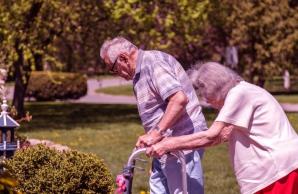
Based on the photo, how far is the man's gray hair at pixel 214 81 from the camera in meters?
4.88

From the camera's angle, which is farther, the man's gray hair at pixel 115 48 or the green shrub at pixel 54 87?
the green shrub at pixel 54 87

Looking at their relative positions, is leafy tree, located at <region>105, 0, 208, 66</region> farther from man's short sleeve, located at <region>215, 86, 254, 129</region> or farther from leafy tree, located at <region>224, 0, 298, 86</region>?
man's short sleeve, located at <region>215, 86, 254, 129</region>

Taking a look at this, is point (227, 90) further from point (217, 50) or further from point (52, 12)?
point (217, 50)

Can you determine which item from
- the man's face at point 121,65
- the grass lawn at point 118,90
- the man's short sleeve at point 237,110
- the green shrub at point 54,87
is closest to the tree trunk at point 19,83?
the green shrub at point 54,87

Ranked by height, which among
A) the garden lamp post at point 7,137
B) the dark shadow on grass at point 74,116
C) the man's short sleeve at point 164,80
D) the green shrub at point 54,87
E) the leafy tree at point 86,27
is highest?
the man's short sleeve at point 164,80

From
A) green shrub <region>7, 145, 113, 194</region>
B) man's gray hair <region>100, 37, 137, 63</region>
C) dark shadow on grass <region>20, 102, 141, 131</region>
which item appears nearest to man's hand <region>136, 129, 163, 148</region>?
man's gray hair <region>100, 37, 137, 63</region>

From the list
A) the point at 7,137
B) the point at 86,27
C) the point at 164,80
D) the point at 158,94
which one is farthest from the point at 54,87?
the point at 164,80

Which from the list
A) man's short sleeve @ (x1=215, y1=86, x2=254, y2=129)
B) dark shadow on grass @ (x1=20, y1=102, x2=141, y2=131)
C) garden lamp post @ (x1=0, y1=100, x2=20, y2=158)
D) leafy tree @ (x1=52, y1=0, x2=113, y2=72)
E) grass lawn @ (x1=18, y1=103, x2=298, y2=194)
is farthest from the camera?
leafy tree @ (x1=52, y1=0, x2=113, y2=72)

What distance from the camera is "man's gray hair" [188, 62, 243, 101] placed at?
488 centimetres

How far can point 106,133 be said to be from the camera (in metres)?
18.9

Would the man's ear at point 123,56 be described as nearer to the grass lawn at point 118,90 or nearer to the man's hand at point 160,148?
the man's hand at point 160,148

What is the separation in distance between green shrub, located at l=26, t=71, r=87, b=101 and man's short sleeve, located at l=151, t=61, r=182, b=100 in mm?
28892

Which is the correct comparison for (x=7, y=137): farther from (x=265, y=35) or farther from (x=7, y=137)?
(x=265, y=35)

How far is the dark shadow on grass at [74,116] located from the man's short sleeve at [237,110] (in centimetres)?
1572
